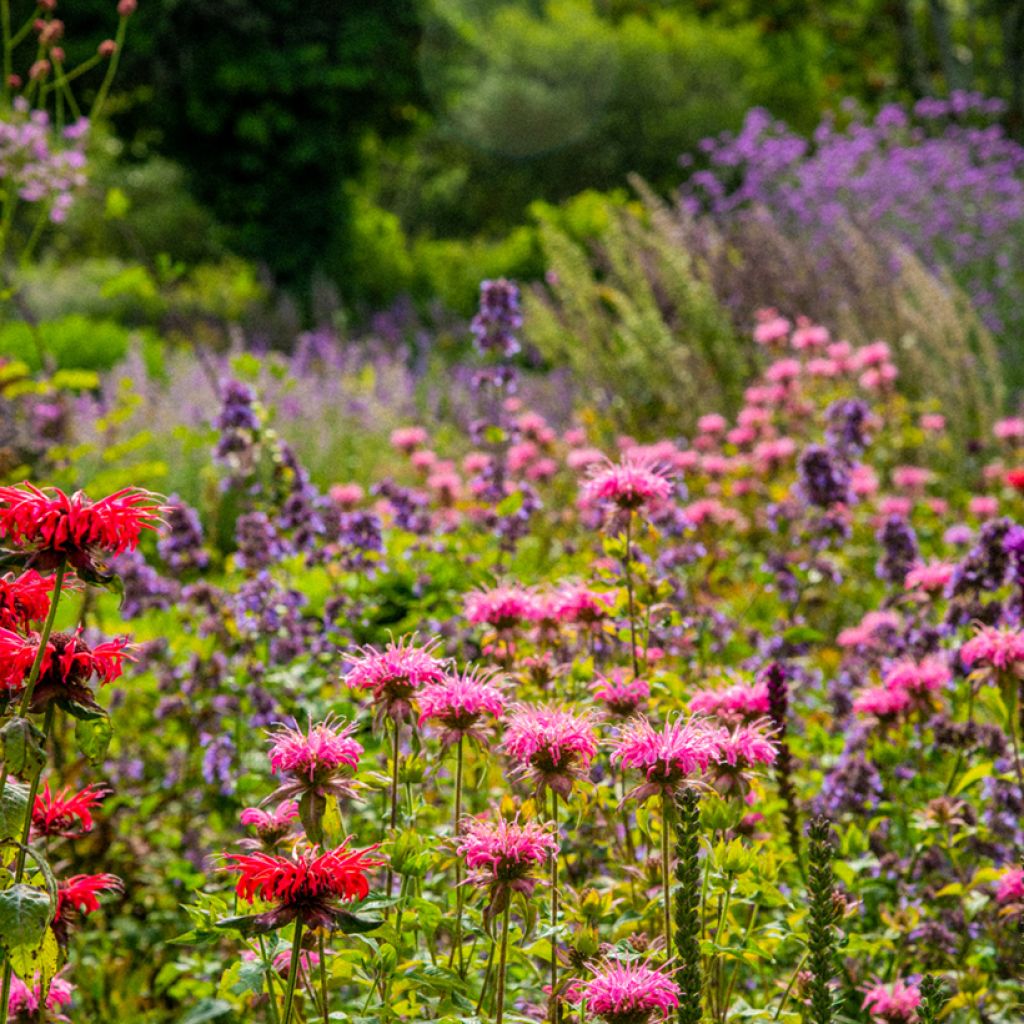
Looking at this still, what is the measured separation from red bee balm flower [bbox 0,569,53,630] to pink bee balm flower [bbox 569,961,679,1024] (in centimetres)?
74

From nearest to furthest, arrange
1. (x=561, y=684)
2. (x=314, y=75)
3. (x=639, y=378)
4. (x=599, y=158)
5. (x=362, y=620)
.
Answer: (x=561, y=684), (x=362, y=620), (x=639, y=378), (x=314, y=75), (x=599, y=158)

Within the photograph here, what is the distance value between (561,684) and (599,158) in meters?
17.2

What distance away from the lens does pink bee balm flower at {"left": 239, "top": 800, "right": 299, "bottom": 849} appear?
1.51m

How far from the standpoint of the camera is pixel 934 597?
9.29 feet

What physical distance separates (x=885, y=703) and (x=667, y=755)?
986 millimetres

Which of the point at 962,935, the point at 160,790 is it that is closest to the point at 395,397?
the point at 160,790

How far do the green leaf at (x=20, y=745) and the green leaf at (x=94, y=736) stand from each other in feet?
0.30

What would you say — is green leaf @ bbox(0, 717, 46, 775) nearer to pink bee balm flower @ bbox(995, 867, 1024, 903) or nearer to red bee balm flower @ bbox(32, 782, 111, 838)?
red bee balm flower @ bbox(32, 782, 111, 838)

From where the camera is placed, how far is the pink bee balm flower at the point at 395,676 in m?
1.57

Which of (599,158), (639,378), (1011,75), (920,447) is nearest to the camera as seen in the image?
(920,447)

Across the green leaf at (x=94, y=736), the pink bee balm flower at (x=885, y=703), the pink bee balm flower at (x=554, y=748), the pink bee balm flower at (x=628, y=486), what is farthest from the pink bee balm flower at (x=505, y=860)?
the pink bee balm flower at (x=885, y=703)

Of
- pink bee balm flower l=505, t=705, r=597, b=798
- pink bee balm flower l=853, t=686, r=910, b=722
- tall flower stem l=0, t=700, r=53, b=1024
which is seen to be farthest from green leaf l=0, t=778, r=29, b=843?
pink bee balm flower l=853, t=686, r=910, b=722

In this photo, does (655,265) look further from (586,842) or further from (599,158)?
(599,158)

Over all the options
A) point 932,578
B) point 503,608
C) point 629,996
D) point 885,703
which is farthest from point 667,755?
point 932,578
